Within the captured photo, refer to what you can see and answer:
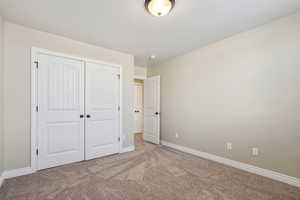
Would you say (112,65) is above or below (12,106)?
above

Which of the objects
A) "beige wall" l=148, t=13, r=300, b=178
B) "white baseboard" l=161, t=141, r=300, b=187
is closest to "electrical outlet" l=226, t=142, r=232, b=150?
"beige wall" l=148, t=13, r=300, b=178

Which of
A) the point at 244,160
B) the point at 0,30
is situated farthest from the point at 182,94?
the point at 0,30

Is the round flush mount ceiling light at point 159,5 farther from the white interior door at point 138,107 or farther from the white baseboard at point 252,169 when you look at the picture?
the white interior door at point 138,107

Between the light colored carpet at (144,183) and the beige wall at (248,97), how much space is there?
50 cm

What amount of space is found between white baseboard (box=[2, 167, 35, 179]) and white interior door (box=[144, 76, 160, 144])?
2.94 meters

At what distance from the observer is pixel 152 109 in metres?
4.51

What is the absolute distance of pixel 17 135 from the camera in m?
2.31

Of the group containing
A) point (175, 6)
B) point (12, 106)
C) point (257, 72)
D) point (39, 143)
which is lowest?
point (39, 143)

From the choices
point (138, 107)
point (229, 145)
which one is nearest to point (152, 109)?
point (138, 107)

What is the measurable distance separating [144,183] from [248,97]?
7.54 feet

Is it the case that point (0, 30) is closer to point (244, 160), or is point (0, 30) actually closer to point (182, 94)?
point (182, 94)

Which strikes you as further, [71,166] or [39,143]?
[71,166]

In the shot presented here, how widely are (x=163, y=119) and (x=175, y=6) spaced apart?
3039 mm

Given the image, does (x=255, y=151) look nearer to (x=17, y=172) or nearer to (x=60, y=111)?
(x=60, y=111)
